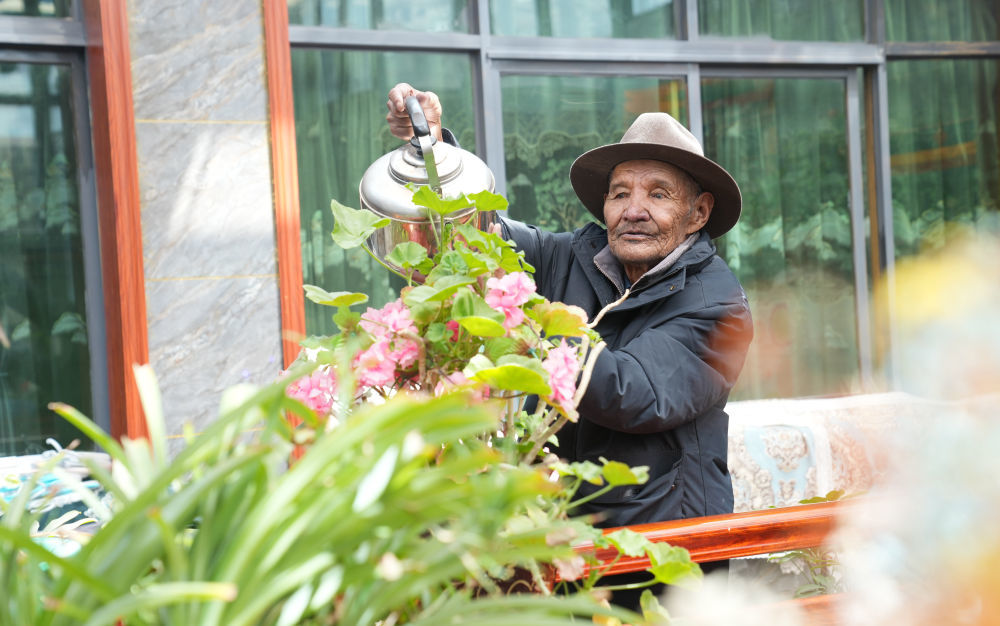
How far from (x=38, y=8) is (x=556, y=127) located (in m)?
2.04

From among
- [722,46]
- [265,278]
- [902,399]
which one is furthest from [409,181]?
[722,46]

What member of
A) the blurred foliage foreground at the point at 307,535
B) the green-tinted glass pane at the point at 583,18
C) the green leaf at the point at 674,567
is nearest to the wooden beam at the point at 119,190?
the green-tinted glass pane at the point at 583,18

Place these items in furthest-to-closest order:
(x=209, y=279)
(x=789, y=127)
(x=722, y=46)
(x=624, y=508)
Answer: (x=789, y=127) < (x=722, y=46) < (x=209, y=279) < (x=624, y=508)

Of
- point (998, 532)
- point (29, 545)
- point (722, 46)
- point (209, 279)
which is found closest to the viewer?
point (998, 532)

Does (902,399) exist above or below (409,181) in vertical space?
below

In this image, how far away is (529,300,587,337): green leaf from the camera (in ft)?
3.13

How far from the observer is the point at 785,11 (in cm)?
430

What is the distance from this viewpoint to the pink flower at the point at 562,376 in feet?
2.91

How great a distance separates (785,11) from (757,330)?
150 centimetres

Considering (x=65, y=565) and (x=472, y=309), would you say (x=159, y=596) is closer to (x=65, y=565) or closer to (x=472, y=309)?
(x=65, y=565)

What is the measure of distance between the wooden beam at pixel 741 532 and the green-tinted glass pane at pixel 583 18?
3069 millimetres

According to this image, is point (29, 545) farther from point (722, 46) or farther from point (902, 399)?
point (722, 46)

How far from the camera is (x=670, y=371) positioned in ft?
5.21

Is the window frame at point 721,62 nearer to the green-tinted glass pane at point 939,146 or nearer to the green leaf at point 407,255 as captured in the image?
the green-tinted glass pane at point 939,146
